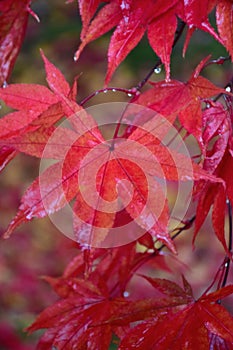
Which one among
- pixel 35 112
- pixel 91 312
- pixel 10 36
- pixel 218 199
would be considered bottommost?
pixel 91 312

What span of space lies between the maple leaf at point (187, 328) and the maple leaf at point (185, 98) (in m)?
0.18

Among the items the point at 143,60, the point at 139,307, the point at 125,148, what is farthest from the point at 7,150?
the point at 143,60

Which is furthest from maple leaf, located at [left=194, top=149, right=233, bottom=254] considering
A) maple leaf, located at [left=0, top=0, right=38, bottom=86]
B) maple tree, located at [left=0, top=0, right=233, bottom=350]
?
maple leaf, located at [left=0, top=0, right=38, bottom=86]

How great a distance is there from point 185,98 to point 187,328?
0.83ft

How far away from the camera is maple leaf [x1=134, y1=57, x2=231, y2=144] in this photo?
0.64 m

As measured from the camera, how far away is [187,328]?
0.66 m

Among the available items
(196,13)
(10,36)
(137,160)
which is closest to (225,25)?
(196,13)

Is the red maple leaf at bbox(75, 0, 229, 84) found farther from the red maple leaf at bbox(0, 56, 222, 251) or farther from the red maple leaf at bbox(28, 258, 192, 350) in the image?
the red maple leaf at bbox(28, 258, 192, 350)

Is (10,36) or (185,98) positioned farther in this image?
(10,36)

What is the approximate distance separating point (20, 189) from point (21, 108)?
5.42 feet

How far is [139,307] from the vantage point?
0.69m

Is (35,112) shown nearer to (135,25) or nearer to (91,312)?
(135,25)

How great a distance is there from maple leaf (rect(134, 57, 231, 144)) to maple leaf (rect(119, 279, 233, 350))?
180 mm

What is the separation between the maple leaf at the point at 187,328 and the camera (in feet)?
2.08
